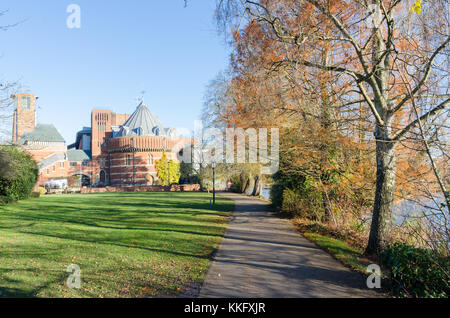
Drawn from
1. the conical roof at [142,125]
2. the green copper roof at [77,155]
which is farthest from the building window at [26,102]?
the green copper roof at [77,155]

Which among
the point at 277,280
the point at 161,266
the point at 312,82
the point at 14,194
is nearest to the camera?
A: the point at 277,280

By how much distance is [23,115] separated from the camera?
12.2m

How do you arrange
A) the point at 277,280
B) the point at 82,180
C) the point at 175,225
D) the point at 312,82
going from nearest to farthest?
the point at 277,280 → the point at 312,82 → the point at 175,225 → the point at 82,180

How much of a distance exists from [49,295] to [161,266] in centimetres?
256

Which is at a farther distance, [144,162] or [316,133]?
[144,162]

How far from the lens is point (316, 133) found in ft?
36.1

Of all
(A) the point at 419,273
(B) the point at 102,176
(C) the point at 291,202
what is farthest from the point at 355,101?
(B) the point at 102,176

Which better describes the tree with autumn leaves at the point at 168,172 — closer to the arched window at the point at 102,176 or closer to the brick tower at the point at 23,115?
the arched window at the point at 102,176

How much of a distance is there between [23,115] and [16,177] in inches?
388

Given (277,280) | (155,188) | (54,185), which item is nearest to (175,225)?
(277,280)

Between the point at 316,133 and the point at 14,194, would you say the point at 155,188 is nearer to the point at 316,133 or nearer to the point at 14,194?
the point at 14,194

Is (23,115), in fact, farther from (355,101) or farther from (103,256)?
(355,101)

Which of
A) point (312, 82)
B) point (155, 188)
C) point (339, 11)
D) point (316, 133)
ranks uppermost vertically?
point (339, 11)

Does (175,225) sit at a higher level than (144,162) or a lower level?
lower
